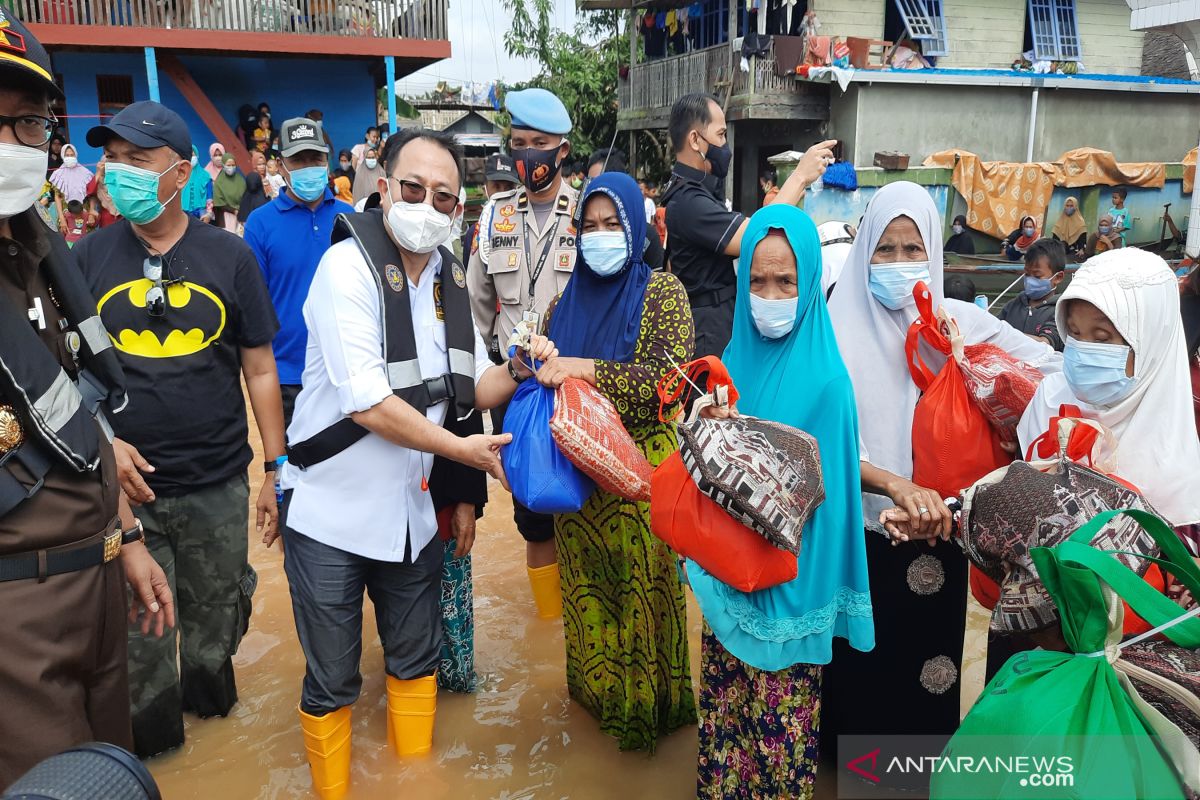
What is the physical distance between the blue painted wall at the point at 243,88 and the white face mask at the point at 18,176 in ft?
43.4

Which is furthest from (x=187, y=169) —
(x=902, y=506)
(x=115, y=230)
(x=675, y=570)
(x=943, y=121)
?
(x=943, y=121)

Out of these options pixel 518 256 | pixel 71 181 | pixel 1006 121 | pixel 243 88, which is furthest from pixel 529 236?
pixel 1006 121

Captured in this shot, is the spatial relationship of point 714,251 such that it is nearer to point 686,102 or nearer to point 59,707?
point 686,102

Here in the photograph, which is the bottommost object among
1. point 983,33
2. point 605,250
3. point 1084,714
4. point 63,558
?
point 1084,714

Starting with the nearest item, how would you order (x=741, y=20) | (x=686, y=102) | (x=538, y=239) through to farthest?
1. (x=538, y=239)
2. (x=686, y=102)
3. (x=741, y=20)

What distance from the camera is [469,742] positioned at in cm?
325

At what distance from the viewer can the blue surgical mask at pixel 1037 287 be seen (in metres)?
5.12

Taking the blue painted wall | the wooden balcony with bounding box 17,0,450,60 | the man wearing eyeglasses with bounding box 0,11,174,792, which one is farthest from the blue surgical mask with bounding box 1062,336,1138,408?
the blue painted wall

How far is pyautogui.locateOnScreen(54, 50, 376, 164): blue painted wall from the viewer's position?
13734mm

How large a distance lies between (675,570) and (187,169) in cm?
217

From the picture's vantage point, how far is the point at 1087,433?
1.92 m

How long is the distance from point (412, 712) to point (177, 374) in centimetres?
136

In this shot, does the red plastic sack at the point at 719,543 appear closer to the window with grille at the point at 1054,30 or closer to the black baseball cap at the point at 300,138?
the black baseball cap at the point at 300,138

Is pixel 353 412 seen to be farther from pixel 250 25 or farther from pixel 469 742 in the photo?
pixel 250 25
